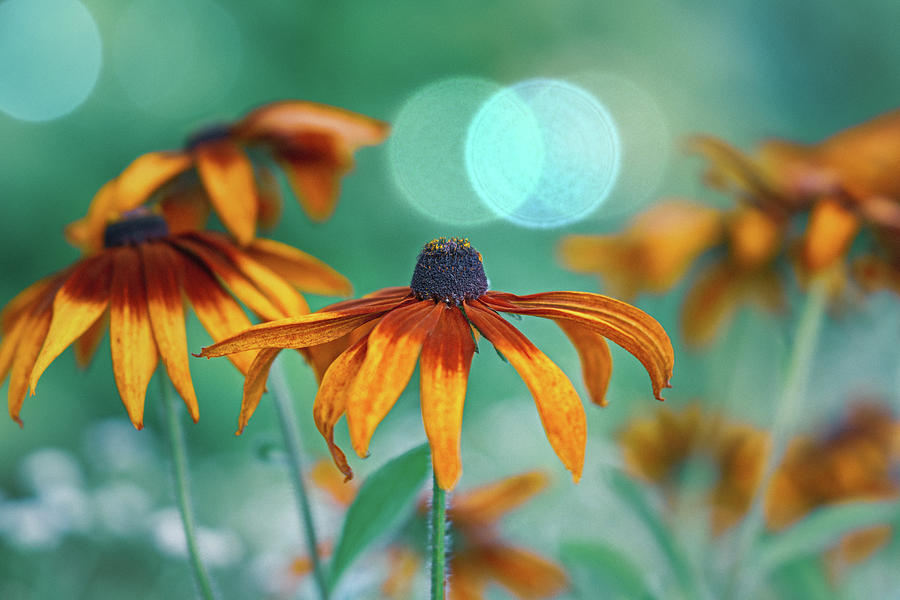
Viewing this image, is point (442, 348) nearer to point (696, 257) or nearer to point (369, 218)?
Answer: point (696, 257)

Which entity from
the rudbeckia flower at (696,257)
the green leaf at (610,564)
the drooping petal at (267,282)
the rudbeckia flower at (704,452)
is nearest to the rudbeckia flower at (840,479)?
the rudbeckia flower at (704,452)

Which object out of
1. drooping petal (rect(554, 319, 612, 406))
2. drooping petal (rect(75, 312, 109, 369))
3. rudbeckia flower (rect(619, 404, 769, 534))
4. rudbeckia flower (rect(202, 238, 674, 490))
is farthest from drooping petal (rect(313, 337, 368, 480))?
rudbeckia flower (rect(619, 404, 769, 534))

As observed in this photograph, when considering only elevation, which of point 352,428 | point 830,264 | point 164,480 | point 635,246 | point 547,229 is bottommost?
point 352,428

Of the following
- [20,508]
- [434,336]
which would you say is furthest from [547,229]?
[434,336]

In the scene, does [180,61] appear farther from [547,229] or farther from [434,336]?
[434,336]

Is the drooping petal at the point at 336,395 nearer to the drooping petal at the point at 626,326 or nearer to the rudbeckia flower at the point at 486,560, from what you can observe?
the drooping petal at the point at 626,326

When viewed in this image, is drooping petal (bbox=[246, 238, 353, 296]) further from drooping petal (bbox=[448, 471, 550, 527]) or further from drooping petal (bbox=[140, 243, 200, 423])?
drooping petal (bbox=[448, 471, 550, 527])

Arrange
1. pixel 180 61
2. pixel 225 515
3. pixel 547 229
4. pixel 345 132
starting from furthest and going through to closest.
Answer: pixel 547 229
pixel 180 61
pixel 225 515
pixel 345 132

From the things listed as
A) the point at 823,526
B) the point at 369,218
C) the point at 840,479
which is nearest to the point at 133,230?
the point at 823,526
